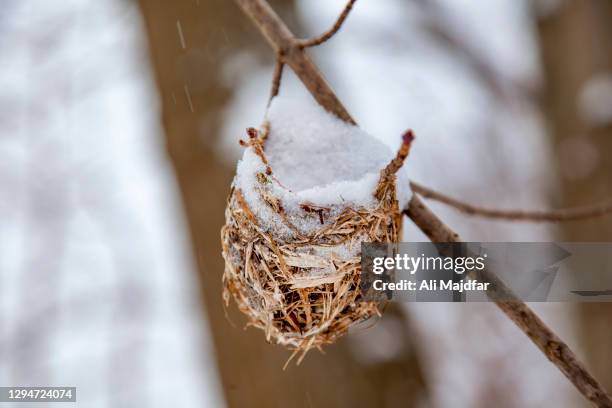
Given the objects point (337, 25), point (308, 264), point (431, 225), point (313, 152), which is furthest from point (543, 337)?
point (337, 25)

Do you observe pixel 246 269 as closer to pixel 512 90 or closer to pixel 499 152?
pixel 512 90

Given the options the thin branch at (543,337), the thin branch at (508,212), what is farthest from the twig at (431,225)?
the thin branch at (508,212)

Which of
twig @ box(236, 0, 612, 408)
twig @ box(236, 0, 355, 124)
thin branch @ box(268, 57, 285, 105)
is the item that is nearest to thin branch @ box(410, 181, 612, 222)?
twig @ box(236, 0, 612, 408)

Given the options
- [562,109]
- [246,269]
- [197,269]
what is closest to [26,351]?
[197,269]

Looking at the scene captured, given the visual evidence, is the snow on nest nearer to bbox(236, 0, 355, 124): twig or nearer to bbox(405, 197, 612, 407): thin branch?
bbox(236, 0, 355, 124): twig

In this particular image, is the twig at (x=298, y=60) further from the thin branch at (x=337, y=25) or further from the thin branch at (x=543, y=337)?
the thin branch at (x=543, y=337)

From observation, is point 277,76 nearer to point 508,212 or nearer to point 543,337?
point 508,212

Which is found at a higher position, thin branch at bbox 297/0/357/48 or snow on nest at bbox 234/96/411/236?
thin branch at bbox 297/0/357/48
